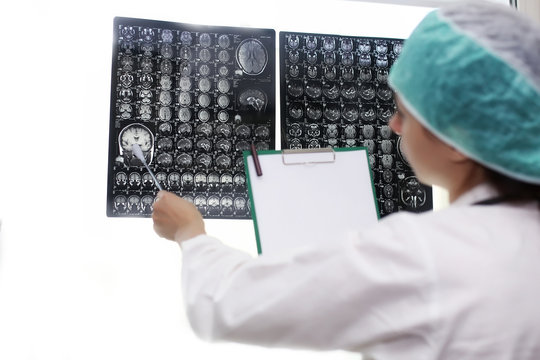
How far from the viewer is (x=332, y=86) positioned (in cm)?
119

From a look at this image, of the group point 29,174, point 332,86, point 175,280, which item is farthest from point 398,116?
point 29,174

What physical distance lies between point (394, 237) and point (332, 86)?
2.05 feet

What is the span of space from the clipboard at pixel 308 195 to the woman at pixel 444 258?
0.28 metres

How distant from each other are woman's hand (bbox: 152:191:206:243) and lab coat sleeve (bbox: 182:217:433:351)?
0.17 metres

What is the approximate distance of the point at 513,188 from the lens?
0.70 meters

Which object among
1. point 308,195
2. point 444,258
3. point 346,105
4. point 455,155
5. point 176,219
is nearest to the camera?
point 444,258

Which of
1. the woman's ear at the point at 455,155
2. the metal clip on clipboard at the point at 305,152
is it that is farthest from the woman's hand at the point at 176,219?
the woman's ear at the point at 455,155

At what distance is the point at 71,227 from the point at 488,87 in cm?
77

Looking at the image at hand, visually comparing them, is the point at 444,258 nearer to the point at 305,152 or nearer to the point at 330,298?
the point at 330,298

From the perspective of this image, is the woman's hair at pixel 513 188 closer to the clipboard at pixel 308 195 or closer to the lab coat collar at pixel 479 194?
the lab coat collar at pixel 479 194

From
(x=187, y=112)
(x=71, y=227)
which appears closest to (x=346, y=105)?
(x=187, y=112)

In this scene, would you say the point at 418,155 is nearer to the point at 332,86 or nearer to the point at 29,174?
the point at 332,86

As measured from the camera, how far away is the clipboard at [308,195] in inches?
39.8

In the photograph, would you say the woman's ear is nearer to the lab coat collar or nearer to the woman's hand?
the lab coat collar
